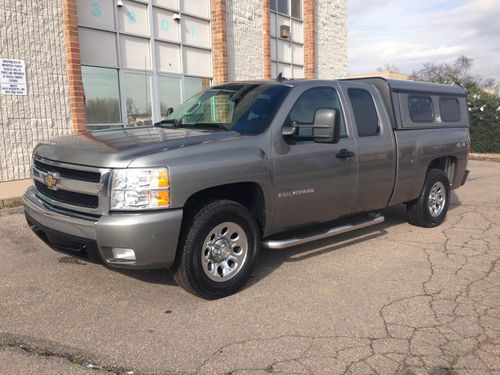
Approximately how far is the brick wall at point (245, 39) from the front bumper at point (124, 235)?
11.3 m

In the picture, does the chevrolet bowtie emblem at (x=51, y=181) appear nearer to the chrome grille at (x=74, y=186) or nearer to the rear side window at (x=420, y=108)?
the chrome grille at (x=74, y=186)

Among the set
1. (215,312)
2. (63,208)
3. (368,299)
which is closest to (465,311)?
(368,299)

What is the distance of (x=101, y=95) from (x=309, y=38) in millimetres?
9681

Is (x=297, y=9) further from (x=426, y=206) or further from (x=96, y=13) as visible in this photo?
(x=426, y=206)

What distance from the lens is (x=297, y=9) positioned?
17.7 meters

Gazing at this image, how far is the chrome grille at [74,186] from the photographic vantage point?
11.9ft

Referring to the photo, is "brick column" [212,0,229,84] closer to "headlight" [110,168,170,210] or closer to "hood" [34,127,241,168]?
"hood" [34,127,241,168]

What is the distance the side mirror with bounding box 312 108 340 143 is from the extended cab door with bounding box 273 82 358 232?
0.11 m

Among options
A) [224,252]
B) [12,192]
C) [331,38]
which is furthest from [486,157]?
[224,252]

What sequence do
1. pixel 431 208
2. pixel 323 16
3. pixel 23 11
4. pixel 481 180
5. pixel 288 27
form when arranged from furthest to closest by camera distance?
pixel 323 16 → pixel 288 27 → pixel 481 180 → pixel 23 11 → pixel 431 208

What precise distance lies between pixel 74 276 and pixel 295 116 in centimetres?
272

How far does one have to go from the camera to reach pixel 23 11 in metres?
9.30

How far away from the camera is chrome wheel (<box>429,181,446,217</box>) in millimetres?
6645

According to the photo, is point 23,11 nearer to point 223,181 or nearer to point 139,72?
point 139,72
